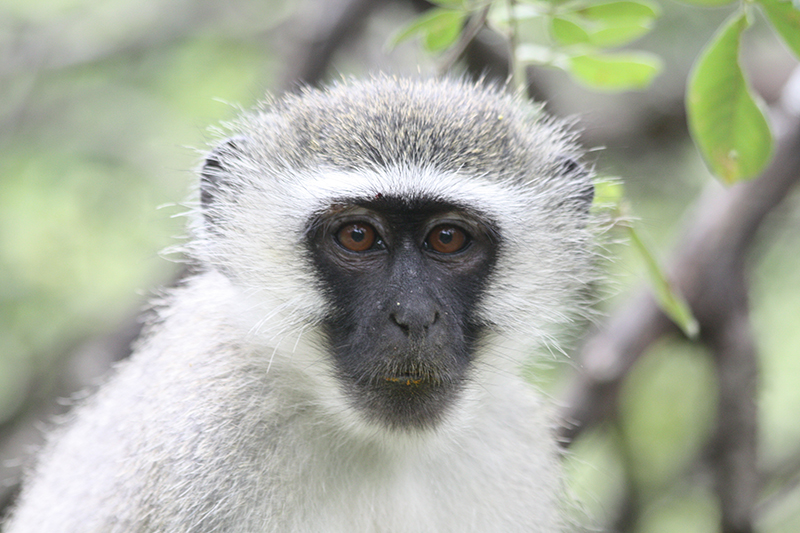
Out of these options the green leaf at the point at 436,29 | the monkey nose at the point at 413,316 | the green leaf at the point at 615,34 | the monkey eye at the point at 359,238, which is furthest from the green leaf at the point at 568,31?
the monkey nose at the point at 413,316

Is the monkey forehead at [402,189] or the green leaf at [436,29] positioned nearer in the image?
the monkey forehead at [402,189]

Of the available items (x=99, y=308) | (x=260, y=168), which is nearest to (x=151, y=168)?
(x=99, y=308)

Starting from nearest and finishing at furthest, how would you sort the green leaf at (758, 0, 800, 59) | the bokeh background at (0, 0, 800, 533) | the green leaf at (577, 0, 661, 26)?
the green leaf at (758, 0, 800, 59), the green leaf at (577, 0, 661, 26), the bokeh background at (0, 0, 800, 533)

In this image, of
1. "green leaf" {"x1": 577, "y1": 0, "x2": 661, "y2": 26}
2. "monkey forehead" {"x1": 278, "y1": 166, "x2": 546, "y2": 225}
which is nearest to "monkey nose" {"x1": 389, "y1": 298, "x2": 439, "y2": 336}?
"monkey forehead" {"x1": 278, "y1": 166, "x2": 546, "y2": 225}

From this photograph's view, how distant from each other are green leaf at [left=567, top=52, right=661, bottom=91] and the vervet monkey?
28 centimetres

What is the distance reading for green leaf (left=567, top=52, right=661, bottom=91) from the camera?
8.93 feet

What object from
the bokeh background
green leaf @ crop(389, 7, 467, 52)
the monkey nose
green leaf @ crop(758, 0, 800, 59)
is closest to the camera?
green leaf @ crop(758, 0, 800, 59)

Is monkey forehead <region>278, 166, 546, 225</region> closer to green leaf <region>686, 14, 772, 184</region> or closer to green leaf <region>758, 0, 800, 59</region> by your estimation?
green leaf <region>686, 14, 772, 184</region>

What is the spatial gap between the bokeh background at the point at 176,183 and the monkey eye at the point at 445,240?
2597 millimetres

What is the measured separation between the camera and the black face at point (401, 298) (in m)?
2.20

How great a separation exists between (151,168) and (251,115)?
292cm

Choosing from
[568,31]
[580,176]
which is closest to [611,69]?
[568,31]

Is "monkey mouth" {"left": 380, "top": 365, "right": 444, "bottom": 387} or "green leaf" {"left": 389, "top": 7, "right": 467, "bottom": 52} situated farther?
"green leaf" {"left": 389, "top": 7, "right": 467, "bottom": 52}

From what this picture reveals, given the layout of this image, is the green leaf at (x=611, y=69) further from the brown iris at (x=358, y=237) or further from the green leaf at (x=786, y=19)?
the brown iris at (x=358, y=237)
